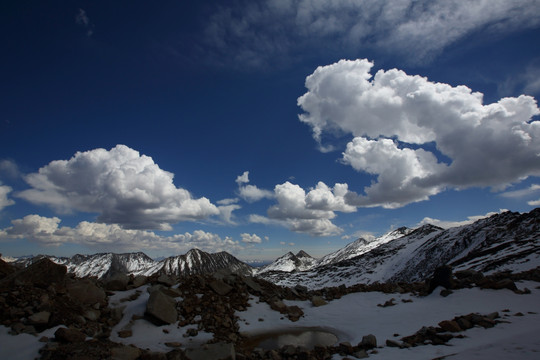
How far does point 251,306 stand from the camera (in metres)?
18.7

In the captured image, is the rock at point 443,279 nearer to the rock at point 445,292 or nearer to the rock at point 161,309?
the rock at point 445,292

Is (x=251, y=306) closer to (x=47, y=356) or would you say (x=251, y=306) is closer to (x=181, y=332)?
(x=181, y=332)

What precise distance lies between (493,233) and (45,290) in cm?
9524

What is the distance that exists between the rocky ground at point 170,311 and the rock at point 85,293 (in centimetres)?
5

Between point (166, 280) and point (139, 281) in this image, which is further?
point (139, 281)

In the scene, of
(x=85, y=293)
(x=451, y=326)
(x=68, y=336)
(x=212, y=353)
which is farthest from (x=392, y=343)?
(x=85, y=293)

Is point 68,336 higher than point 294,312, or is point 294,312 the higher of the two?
point 68,336

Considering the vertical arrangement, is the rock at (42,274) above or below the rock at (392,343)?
above

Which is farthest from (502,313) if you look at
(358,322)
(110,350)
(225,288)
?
(110,350)

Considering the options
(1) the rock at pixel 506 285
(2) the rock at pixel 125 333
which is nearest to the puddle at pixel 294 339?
(2) the rock at pixel 125 333

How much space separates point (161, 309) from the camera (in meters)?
14.7

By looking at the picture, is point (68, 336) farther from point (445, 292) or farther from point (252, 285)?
point (445, 292)

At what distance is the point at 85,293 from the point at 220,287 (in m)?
8.46

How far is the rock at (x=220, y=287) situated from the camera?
61.5 feet
